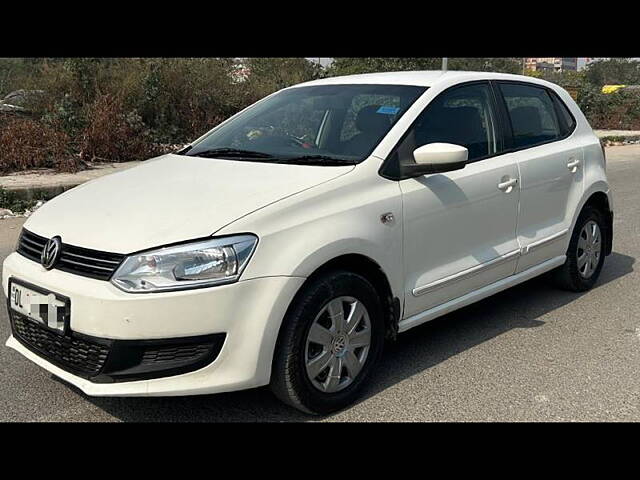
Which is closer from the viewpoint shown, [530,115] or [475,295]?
[475,295]

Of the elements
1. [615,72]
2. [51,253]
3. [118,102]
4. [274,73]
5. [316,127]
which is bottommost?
[51,253]

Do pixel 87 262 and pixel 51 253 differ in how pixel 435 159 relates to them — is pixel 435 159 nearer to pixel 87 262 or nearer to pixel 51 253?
pixel 87 262

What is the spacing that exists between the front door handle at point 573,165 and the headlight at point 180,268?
3.03m

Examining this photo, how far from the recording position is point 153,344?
2811 millimetres

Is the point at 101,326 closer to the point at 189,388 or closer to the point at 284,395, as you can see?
the point at 189,388

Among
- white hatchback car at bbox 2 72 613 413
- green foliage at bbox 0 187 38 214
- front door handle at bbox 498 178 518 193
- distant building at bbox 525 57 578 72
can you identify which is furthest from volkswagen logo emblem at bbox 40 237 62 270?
distant building at bbox 525 57 578 72

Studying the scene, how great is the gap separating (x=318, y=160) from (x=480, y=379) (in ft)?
5.00

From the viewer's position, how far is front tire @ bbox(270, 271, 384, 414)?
3.04 meters

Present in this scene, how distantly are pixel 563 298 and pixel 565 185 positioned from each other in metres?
0.94

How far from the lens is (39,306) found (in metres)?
3.02

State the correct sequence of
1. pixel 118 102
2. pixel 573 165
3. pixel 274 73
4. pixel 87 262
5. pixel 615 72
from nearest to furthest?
pixel 87 262 < pixel 573 165 < pixel 118 102 < pixel 274 73 < pixel 615 72

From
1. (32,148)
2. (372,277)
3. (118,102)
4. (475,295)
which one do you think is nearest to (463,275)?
(475,295)

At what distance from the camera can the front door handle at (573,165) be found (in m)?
4.87

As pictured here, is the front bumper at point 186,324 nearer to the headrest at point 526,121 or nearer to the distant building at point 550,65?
the headrest at point 526,121
